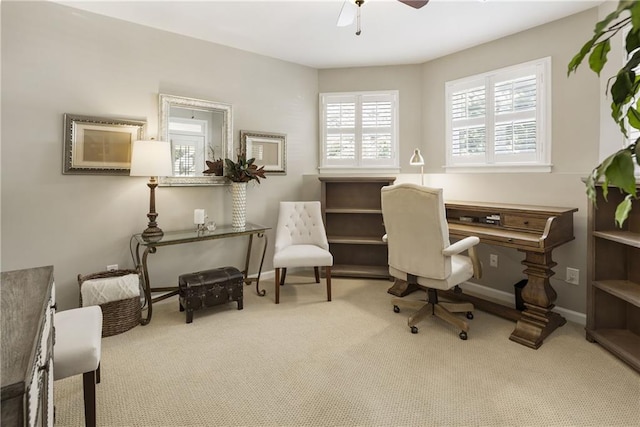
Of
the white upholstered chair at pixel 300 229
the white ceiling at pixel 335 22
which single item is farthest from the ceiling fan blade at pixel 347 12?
the white upholstered chair at pixel 300 229

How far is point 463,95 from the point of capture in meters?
3.65

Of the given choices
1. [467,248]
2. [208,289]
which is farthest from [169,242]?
[467,248]

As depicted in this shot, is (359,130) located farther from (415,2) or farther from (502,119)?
(415,2)

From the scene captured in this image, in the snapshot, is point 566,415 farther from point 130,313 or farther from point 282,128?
point 282,128

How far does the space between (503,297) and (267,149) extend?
306 centimetres

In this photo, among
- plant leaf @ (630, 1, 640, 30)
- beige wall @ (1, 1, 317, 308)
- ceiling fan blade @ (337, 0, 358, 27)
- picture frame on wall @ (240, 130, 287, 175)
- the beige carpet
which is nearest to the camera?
plant leaf @ (630, 1, 640, 30)

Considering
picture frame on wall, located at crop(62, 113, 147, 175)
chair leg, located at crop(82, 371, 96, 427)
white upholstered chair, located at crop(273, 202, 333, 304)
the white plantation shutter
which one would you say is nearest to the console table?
white upholstered chair, located at crop(273, 202, 333, 304)

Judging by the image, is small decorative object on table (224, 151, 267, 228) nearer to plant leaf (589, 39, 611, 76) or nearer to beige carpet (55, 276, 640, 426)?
beige carpet (55, 276, 640, 426)

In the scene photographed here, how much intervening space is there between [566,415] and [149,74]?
4.04m

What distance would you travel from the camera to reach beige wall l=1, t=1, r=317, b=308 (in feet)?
8.35

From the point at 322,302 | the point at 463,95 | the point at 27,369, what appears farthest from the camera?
the point at 463,95

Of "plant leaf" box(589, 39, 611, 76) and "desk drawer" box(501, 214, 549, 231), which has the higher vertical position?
"plant leaf" box(589, 39, 611, 76)

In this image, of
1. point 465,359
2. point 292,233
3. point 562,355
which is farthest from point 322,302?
point 562,355

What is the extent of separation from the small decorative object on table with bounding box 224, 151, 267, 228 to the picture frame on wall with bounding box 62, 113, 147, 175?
2.89 feet
